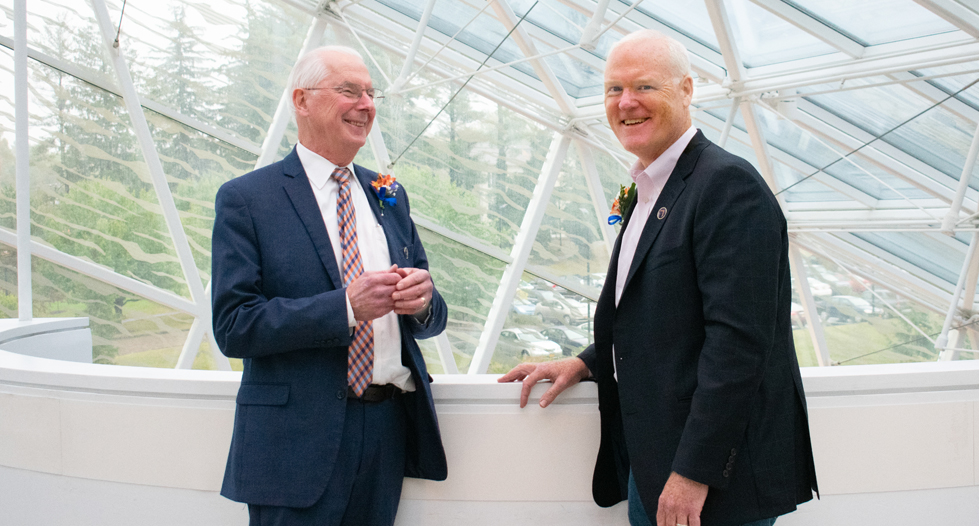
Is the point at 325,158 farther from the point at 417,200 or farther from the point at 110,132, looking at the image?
the point at 417,200

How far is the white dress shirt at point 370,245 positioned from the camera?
2.32 metres

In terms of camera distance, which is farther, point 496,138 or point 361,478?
point 496,138

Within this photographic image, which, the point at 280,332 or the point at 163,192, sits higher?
the point at 163,192

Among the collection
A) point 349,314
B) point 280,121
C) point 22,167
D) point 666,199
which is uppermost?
point 280,121

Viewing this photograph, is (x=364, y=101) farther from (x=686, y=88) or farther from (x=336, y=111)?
(x=686, y=88)

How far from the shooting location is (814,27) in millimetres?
7414

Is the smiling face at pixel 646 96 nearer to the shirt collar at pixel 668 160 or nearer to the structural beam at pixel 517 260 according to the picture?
the shirt collar at pixel 668 160

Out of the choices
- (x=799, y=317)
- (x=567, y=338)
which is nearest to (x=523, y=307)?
→ (x=567, y=338)

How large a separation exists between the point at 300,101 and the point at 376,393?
99 cm

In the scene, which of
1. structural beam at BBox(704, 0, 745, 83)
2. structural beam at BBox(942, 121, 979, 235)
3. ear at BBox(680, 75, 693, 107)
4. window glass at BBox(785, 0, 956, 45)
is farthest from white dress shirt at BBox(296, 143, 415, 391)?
structural beam at BBox(942, 121, 979, 235)

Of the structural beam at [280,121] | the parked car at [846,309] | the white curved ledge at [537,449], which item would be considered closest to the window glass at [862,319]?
the parked car at [846,309]

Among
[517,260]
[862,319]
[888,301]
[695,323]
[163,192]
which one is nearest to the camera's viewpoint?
[695,323]

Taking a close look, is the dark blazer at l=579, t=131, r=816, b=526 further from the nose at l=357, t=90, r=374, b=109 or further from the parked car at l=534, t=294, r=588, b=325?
the parked car at l=534, t=294, r=588, b=325

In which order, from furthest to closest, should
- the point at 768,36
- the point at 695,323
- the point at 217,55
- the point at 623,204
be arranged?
the point at 217,55 < the point at 768,36 < the point at 623,204 < the point at 695,323
